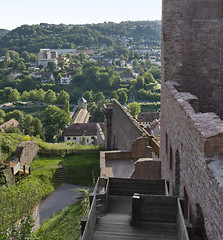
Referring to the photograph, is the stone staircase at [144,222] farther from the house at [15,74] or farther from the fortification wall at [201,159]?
the house at [15,74]

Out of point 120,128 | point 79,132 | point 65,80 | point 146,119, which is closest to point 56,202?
point 120,128

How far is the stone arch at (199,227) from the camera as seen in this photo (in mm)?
6250

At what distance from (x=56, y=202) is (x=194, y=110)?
545 inches

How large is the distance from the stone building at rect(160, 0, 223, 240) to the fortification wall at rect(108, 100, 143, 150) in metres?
6.31

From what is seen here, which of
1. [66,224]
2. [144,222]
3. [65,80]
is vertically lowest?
[65,80]

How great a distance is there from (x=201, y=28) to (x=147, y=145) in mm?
7299

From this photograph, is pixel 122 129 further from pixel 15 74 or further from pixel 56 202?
pixel 15 74

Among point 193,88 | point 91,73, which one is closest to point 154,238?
point 193,88

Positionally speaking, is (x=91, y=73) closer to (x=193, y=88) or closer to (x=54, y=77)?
(x=54, y=77)

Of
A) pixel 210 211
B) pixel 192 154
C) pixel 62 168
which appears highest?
pixel 192 154

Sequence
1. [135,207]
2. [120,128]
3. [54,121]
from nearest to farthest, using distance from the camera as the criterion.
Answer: [135,207], [120,128], [54,121]

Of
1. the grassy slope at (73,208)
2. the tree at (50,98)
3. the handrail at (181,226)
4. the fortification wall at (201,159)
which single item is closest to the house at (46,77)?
the tree at (50,98)

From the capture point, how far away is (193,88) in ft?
40.8

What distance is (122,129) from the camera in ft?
71.3
